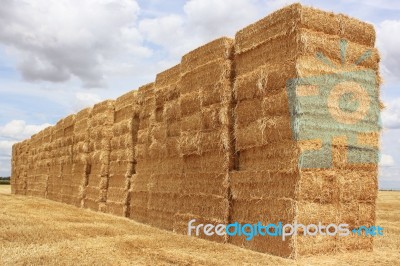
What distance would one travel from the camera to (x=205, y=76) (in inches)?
462

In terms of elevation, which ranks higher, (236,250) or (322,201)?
(322,201)

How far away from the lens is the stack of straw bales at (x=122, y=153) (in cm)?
1745

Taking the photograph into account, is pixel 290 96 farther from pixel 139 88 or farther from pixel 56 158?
pixel 56 158

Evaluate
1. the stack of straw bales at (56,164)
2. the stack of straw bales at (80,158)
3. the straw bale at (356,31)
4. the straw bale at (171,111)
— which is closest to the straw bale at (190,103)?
the straw bale at (171,111)

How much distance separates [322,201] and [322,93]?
2.01 metres

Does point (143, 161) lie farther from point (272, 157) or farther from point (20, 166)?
point (20, 166)

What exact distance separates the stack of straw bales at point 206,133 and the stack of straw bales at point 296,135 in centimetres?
57

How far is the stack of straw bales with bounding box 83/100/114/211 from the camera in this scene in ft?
64.7

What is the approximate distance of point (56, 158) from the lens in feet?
92.3

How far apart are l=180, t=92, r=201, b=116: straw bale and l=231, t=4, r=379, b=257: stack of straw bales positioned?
6.15 feet

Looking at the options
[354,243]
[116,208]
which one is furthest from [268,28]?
[116,208]

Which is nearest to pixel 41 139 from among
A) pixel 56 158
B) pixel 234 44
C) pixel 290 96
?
pixel 56 158

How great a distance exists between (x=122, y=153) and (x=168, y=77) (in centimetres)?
490

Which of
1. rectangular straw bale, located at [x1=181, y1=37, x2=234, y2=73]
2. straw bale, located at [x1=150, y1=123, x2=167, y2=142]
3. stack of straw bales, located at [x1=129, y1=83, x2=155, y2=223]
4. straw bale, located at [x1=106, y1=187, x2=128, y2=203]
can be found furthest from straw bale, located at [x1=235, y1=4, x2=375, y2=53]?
straw bale, located at [x1=106, y1=187, x2=128, y2=203]
